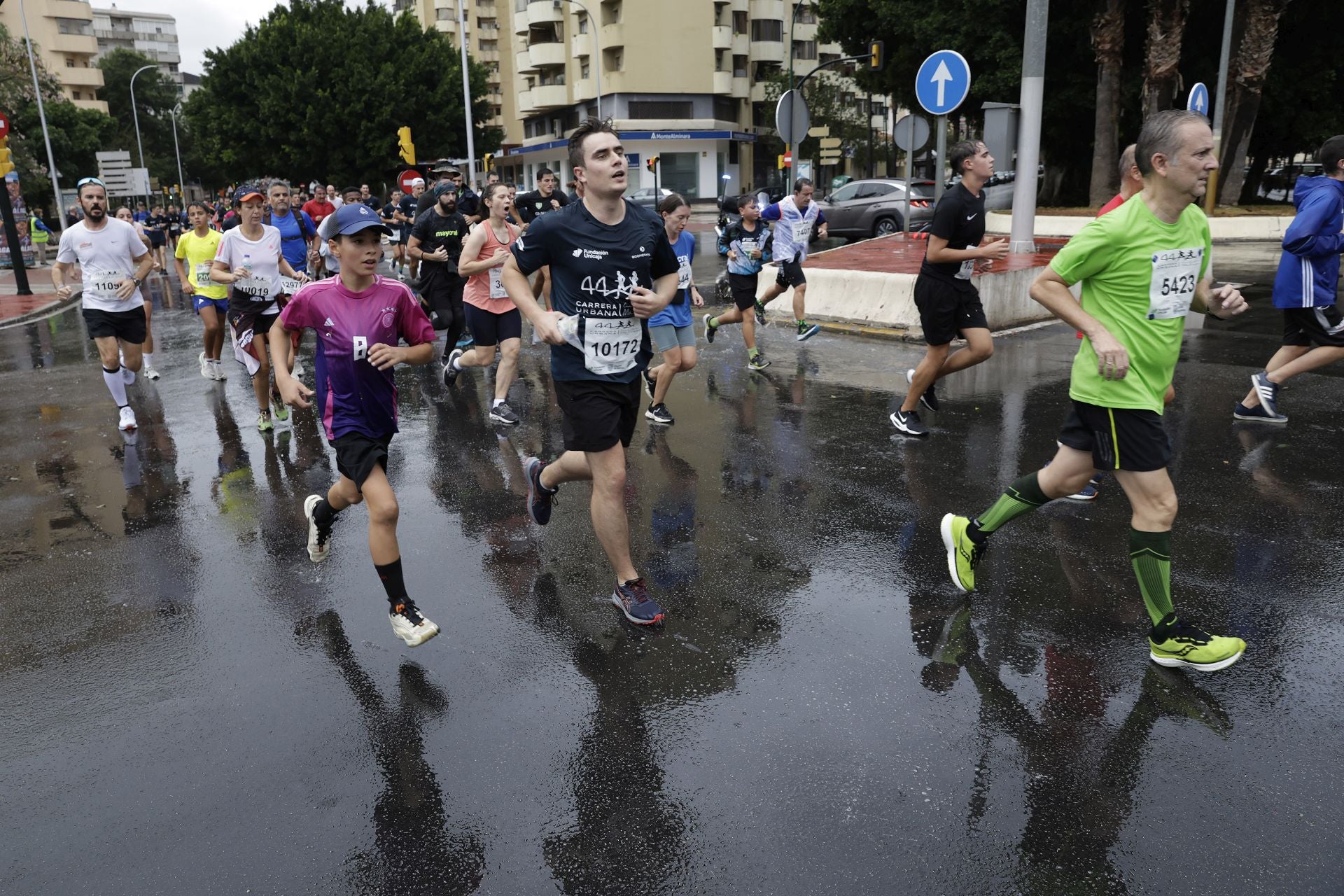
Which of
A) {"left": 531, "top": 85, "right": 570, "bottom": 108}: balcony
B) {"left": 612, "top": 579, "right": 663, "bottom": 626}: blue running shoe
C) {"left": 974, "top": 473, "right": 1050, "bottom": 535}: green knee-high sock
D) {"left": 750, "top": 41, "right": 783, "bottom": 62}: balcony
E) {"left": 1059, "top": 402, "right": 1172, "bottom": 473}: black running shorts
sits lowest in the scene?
{"left": 612, "top": 579, "right": 663, "bottom": 626}: blue running shoe

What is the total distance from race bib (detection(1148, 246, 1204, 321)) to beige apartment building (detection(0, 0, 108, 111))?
Answer: 93.9m

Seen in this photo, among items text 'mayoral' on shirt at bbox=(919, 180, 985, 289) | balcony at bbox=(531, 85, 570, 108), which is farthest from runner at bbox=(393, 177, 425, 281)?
balcony at bbox=(531, 85, 570, 108)

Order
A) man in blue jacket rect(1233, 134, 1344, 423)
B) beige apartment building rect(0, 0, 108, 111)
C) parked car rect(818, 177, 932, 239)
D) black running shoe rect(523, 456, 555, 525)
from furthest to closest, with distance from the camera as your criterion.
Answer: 1. beige apartment building rect(0, 0, 108, 111)
2. parked car rect(818, 177, 932, 239)
3. man in blue jacket rect(1233, 134, 1344, 423)
4. black running shoe rect(523, 456, 555, 525)

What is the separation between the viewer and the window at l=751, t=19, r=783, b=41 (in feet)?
212

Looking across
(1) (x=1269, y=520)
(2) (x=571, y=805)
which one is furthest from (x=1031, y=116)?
(2) (x=571, y=805)

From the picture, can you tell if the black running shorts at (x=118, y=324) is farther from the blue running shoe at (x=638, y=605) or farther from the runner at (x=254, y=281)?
the blue running shoe at (x=638, y=605)

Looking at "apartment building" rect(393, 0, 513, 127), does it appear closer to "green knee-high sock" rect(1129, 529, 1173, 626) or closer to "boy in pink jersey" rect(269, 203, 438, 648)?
"boy in pink jersey" rect(269, 203, 438, 648)

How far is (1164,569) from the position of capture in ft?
12.9

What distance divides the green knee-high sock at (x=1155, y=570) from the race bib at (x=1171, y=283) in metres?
0.83

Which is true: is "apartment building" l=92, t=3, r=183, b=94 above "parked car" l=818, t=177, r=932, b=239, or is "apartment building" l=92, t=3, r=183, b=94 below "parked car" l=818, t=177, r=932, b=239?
above

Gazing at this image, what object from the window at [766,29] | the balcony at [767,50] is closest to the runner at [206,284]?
the balcony at [767,50]

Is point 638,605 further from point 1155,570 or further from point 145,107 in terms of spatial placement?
point 145,107

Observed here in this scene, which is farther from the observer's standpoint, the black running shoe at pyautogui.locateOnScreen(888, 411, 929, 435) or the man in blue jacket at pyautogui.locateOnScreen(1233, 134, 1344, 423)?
the black running shoe at pyautogui.locateOnScreen(888, 411, 929, 435)

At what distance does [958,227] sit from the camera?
22.2 ft
